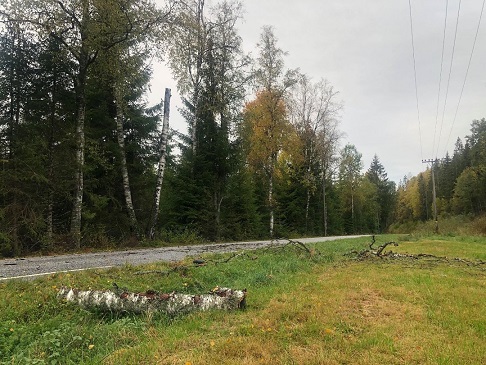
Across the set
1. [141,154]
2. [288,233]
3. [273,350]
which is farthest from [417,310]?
[288,233]

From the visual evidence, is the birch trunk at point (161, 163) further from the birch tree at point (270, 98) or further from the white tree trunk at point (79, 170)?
the birch tree at point (270, 98)

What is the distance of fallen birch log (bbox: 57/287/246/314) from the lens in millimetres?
5367

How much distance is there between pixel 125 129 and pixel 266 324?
53.9 feet

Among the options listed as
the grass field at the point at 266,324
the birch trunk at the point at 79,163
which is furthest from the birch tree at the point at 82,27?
the grass field at the point at 266,324

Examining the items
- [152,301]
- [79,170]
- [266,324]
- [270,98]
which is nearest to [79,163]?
[79,170]

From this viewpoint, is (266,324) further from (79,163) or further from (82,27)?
(82,27)

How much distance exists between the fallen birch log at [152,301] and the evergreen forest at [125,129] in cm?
833

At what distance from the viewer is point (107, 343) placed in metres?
4.29

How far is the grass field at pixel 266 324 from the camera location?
381 centimetres

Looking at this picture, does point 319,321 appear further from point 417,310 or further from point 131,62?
point 131,62

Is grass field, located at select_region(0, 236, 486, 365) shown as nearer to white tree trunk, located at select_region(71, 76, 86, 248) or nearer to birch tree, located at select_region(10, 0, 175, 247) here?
white tree trunk, located at select_region(71, 76, 86, 248)

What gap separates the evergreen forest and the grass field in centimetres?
796

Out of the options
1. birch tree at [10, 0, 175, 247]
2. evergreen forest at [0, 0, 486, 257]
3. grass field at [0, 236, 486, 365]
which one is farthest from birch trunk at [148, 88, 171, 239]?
grass field at [0, 236, 486, 365]

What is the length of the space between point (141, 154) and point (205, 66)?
813cm
